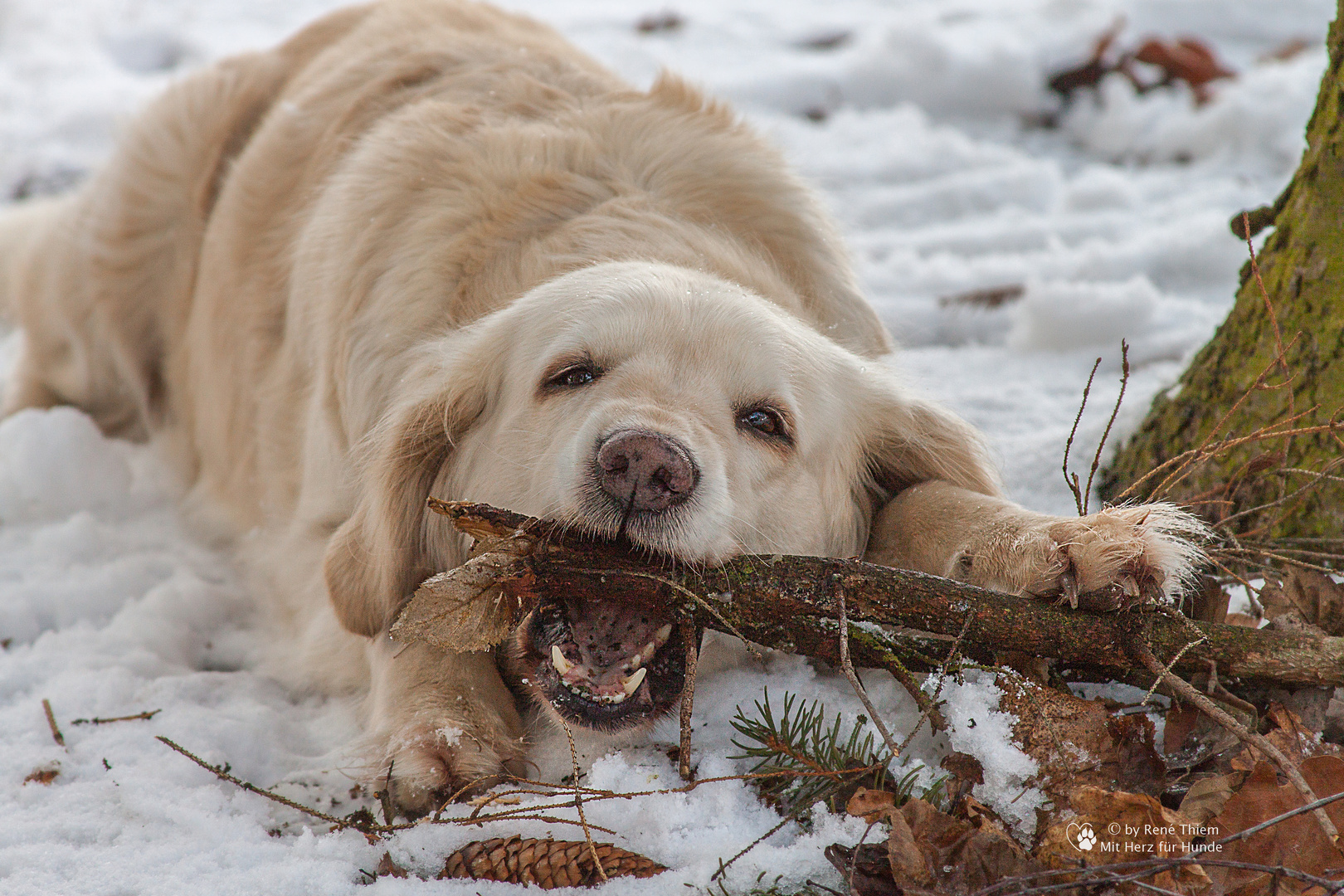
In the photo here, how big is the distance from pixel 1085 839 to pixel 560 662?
3.50ft

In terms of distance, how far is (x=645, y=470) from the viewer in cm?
217

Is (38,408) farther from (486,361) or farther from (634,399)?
(634,399)

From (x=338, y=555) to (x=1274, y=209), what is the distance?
265 centimetres

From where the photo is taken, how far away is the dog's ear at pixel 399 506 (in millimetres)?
2807

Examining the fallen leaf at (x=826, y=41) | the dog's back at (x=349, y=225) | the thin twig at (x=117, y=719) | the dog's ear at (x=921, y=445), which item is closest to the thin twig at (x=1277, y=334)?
the dog's ear at (x=921, y=445)

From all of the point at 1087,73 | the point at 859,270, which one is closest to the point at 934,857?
the point at 859,270

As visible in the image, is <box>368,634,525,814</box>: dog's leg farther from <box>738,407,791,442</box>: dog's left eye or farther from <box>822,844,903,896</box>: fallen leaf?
<box>738,407,791,442</box>: dog's left eye

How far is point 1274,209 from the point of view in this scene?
3.07 m

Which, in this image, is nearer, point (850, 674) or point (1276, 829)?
point (1276, 829)

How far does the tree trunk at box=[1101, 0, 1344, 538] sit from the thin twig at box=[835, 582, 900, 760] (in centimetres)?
88

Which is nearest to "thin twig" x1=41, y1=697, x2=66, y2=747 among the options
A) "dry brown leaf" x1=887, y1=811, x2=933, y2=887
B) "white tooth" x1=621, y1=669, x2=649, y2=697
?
"white tooth" x1=621, y1=669, x2=649, y2=697

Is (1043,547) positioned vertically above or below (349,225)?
below

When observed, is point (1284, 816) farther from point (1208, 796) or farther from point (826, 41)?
point (826, 41)

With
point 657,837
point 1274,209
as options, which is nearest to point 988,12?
point 1274,209
